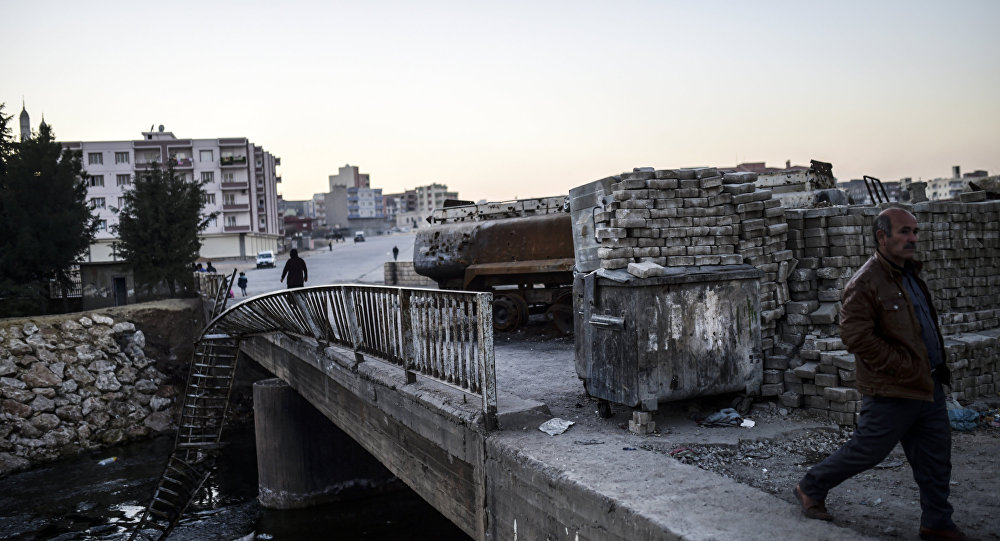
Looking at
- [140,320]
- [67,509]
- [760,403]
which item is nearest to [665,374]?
[760,403]

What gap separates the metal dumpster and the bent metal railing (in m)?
1.01

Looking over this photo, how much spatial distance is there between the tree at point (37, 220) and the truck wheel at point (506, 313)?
18437mm

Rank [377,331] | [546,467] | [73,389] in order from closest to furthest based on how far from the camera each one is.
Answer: [546,467]
[377,331]
[73,389]

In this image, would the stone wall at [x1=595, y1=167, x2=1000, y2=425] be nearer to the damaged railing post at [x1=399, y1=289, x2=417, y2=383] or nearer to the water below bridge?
the damaged railing post at [x1=399, y1=289, x2=417, y2=383]

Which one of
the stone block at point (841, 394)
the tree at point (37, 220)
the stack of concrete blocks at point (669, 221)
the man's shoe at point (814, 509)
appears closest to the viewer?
the man's shoe at point (814, 509)

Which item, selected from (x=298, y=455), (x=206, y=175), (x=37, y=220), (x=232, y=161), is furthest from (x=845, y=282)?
(x=206, y=175)

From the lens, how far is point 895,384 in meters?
3.25

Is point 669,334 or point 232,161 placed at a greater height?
point 232,161

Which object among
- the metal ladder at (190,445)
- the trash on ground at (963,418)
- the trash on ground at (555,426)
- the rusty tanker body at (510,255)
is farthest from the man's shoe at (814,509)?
the metal ladder at (190,445)

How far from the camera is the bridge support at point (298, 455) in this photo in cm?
1114

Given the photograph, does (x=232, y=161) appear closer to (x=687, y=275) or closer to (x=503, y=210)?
(x=503, y=210)

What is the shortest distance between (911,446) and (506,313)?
28.3 feet

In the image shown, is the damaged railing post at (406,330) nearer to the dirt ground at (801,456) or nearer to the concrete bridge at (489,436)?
the concrete bridge at (489,436)

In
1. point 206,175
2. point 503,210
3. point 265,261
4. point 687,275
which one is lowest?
point 265,261
